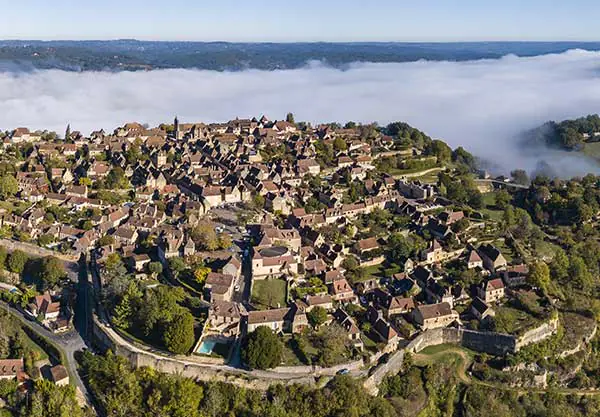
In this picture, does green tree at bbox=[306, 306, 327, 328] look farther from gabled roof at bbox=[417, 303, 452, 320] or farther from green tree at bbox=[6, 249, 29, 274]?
green tree at bbox=[6, 249, 29, 274]

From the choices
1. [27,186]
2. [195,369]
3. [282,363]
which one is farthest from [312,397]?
[27,186]

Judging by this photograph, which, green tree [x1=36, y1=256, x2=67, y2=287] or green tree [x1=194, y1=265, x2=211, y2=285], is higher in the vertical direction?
green tree [x1=194, y1=265, x2=211, y2=285]

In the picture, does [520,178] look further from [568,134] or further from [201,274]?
[201,274]

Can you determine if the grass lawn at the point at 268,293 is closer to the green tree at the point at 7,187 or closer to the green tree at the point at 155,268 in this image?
the green tree at the point at 155,268

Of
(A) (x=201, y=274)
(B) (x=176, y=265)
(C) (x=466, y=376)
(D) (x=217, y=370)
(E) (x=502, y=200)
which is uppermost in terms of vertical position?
(B) (x=176, y=265)

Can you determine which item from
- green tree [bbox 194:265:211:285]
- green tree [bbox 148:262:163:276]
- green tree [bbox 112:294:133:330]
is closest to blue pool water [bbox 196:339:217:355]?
green tree [bbox 112:294:133:330]

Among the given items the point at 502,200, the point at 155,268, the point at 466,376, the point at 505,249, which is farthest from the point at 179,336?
the point at 502,200

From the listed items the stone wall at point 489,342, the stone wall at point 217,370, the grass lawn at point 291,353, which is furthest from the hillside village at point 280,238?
the stone wall at point 489,342
